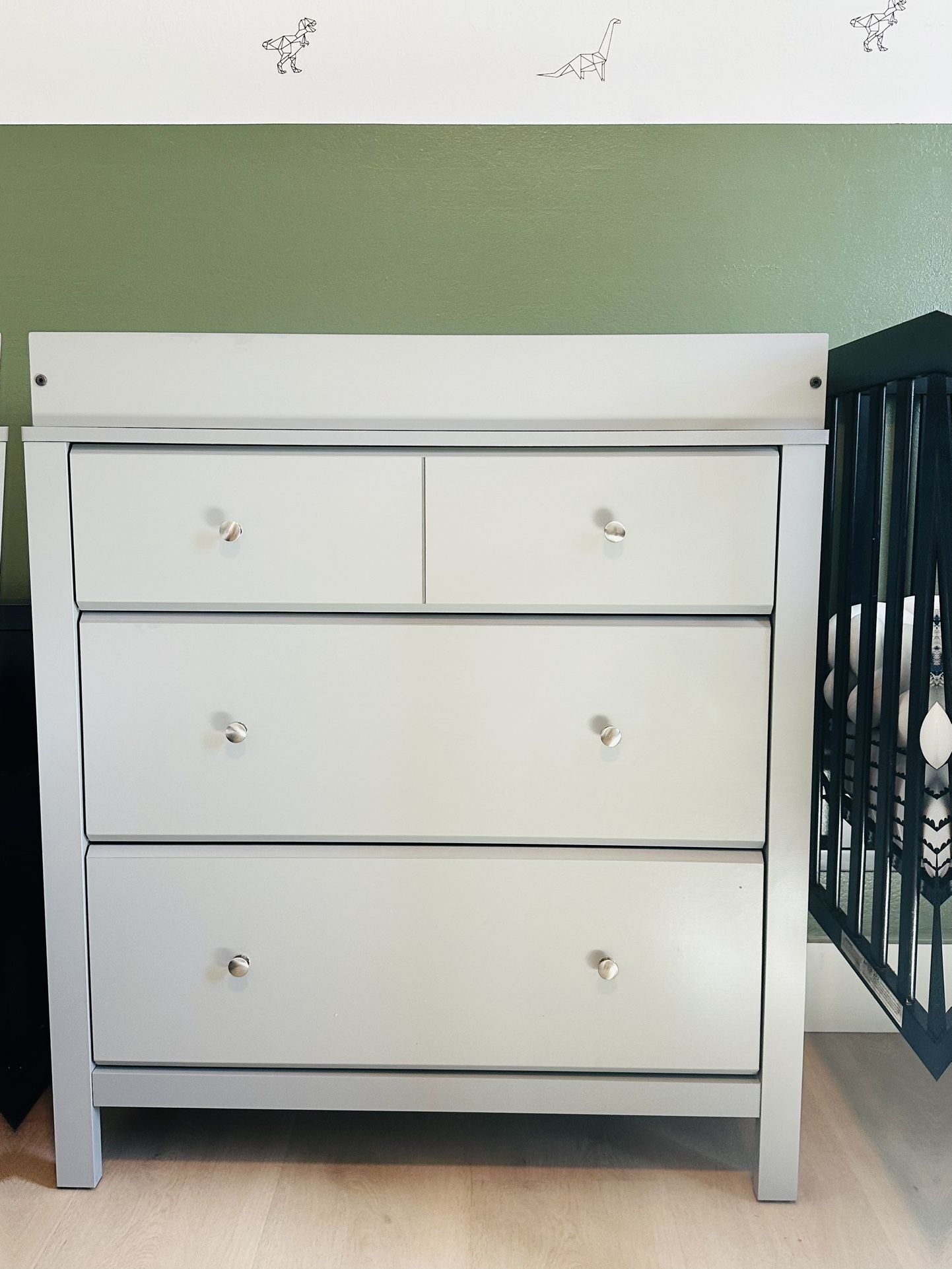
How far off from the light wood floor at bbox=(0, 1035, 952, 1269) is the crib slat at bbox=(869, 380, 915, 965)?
362 millimetres

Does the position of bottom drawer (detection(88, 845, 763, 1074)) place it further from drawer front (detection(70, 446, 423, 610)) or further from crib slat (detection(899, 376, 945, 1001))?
drawer front (detection(70, 446, 423, 610))

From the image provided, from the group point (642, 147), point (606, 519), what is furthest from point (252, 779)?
point (642, 147)

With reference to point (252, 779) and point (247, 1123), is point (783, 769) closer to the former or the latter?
point (252, 779)

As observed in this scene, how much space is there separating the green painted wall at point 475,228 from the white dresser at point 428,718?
53 cm

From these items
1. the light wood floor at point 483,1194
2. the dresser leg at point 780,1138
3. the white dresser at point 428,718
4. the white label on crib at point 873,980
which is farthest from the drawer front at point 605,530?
the light wood floor at point 483,1194

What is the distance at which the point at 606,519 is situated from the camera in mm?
1092

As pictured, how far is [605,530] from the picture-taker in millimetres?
1087

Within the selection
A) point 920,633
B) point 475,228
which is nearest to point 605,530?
point 920,633
